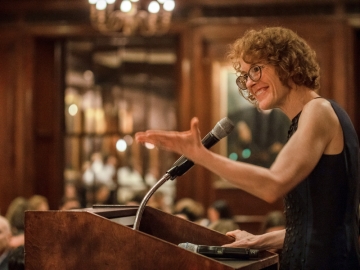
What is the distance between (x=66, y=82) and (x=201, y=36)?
217 cm

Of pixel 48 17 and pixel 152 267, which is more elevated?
pixel 48 17

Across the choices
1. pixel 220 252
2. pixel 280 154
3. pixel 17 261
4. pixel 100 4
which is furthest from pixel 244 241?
pixel 100 4

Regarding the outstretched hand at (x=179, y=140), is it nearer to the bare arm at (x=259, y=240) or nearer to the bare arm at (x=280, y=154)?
the bare arm at (x=280, y=154)

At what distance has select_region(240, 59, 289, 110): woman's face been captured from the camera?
215 centimetres

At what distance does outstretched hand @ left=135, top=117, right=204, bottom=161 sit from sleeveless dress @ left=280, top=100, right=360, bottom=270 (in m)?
0.44

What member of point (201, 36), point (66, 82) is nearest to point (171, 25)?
point (201, 36)

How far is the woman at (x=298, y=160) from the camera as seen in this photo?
185 cm

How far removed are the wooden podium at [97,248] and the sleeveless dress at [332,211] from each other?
150 mm

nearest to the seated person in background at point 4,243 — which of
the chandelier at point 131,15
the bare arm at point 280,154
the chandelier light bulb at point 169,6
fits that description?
the bare arm at point 280,154

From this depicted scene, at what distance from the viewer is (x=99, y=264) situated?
1.91 metres

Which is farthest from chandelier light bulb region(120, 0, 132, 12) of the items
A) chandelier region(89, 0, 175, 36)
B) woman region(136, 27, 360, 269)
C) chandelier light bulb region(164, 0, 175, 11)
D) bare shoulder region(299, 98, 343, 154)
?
bare shoulder region(299, 98, 343, 154)

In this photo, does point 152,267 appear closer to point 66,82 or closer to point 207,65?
point 207,65

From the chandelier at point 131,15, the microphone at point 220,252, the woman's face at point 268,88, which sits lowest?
the microphone at point 220,252

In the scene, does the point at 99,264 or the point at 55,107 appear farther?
the point at 55,107
